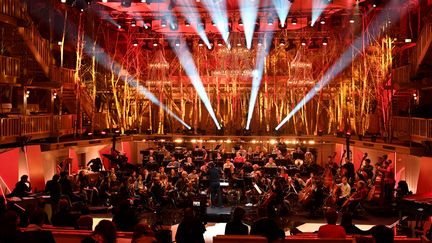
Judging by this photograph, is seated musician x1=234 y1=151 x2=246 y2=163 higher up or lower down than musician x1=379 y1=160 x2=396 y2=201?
higher up

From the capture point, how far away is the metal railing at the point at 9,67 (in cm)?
1955

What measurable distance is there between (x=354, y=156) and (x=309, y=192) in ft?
25.2

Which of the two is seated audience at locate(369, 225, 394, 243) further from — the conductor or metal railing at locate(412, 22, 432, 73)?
metal railing at locate(412, 22, 432, 73)

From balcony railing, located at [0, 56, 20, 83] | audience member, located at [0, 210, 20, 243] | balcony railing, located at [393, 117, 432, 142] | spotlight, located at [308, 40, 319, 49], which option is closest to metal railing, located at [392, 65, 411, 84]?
balcony railing, located at [393, 117, 432, 142]

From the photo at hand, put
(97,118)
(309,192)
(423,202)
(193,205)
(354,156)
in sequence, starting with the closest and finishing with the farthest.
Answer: (423,202)
(193,205)
(309,192)
(354,156)
(97,118)

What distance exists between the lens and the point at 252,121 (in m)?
32.7

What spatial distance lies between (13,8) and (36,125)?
12.9 ft

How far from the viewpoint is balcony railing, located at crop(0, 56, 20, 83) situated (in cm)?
1944

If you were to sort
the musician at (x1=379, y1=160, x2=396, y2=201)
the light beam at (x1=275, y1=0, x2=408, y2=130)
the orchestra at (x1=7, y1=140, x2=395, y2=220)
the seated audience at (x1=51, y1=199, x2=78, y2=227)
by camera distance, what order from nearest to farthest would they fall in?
the seated audience at (x1=51, y1=199, x2=78, y2=227)
the orchestra at (x1=7, y1=140, x2=395, y2=220)
the musician at (x1=379, y1=160, x2=396, y2=201)
the light beam at (x1=275, y1=0, x2=408, y2=130)

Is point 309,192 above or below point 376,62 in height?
Answer: below

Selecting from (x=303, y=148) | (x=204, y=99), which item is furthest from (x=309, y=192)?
(x=204, y=99)

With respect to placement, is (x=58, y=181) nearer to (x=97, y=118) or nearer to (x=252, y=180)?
(x=252, y=180)

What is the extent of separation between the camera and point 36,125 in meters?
20.5

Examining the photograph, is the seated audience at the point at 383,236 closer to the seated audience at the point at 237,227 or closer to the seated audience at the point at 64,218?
the seated audience at the point at 237,227
